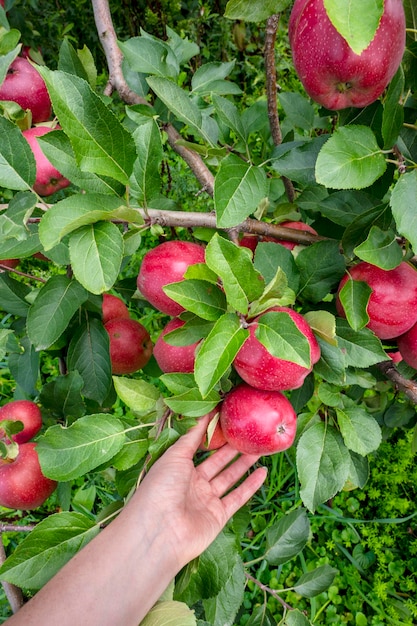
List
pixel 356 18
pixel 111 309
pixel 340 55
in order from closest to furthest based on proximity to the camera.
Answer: pixel 356 18 → pixel 340 55 → pixel 111 309

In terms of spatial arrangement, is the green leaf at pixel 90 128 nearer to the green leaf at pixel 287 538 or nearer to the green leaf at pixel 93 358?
the green leaf at pixel 93 358


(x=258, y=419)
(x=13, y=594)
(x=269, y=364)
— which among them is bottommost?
(x=13, y=594)

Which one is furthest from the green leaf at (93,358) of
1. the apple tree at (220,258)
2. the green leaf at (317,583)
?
the green leaf at (317,583)

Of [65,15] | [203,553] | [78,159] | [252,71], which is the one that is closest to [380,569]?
[203,553]

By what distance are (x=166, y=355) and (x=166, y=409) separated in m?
0.09

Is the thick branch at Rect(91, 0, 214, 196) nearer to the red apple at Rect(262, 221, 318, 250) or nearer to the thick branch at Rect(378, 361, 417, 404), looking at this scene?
the red apple at Rect(262, 221, 318, 250)

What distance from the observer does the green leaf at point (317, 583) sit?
126 cm

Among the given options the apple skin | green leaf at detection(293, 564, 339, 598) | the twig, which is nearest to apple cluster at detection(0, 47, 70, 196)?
the apple skin

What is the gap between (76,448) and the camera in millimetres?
801

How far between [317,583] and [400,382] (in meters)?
0.68

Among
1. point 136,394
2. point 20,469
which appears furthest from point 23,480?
point 136,394

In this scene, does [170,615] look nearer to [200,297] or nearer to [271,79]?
[200,297]

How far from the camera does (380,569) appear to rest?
1.79 metres

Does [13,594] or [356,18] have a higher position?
[356,18]
